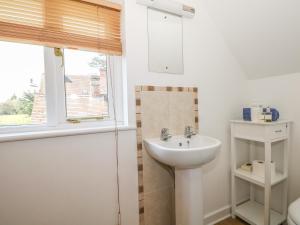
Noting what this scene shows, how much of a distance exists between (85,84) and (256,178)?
158 centimetres

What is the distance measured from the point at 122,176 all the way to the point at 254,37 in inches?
60.8

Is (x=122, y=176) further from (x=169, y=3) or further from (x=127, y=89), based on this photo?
(x=169, y=3)

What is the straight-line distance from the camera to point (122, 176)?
125 centimetres

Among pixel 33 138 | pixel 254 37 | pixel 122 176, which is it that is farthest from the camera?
pixel 254 37

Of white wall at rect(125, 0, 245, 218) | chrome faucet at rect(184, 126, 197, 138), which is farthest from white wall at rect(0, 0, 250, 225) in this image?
chrome faucet at rect(184, 126, 197, 138)

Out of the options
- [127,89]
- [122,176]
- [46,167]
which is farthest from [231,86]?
[46,167]

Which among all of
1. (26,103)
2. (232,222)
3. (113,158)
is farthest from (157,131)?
(232,222)

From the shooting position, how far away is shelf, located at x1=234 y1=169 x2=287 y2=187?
1.48m

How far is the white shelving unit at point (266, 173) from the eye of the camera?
4.67 ft

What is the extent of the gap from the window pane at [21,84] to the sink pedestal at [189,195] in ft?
3.24

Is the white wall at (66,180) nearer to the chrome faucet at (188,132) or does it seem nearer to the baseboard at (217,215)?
the chrome faucet at (188,132)

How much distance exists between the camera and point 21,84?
3.64 feet

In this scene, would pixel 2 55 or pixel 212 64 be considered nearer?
pixel 2 55

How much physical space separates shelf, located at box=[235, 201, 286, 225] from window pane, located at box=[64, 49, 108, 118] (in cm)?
152
